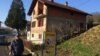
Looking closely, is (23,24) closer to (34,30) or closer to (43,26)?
(34,30)

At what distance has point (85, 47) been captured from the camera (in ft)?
76.2

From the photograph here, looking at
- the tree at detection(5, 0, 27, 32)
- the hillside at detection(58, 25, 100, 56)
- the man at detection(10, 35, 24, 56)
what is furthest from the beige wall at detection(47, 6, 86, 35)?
the tree at detection(5, 0, 27, 32)

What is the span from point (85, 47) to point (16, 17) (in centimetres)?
5458

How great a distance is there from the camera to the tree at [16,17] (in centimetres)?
7519

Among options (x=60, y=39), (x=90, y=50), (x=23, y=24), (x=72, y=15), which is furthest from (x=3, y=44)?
(x=23, y=24)

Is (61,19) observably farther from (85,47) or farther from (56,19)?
(85,47)

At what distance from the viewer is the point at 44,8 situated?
41.0m

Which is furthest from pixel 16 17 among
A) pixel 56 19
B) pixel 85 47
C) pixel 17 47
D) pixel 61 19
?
pixel 17 47

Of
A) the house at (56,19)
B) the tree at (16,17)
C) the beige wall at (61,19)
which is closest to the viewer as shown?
the house at (56,19)

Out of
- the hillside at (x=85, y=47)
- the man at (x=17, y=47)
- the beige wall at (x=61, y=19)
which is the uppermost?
the beige wall at (x=61, y=19)

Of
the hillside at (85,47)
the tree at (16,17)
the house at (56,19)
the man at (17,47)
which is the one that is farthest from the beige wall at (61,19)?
the tree at (16,17)

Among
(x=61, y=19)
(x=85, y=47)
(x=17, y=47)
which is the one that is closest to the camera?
(x=17, y=47)

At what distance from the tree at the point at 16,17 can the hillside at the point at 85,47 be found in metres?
47.3

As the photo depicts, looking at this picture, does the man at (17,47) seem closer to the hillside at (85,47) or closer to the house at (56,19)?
the hillside at (85,47)
